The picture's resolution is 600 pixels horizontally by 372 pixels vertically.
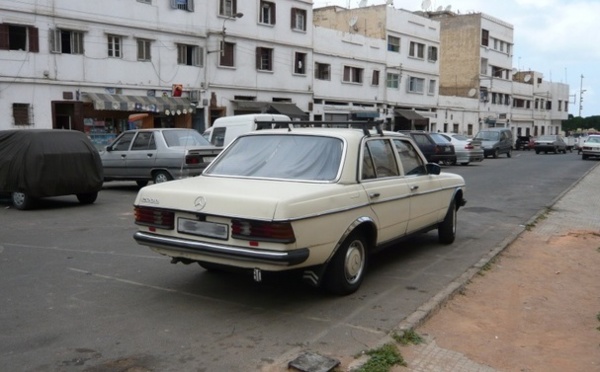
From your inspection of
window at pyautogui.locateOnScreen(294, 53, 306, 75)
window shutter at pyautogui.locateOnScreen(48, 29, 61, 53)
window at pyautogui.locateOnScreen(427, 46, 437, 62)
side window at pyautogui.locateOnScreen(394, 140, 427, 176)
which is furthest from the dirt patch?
window at pyautogui.locateOnScreen(427, 46, 437, 62)

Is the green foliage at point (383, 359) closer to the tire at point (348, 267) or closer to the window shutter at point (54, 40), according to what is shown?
the tire at point (348, 267)

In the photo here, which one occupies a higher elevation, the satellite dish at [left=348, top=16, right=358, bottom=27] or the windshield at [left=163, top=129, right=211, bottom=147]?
the satellite dish at [left=348, top=16, right=358, bottom=27]

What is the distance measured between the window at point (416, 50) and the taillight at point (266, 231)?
4453cm

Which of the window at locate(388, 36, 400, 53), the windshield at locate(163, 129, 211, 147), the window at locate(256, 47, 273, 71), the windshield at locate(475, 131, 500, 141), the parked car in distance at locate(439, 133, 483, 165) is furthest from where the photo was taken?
the window at locate(388, 36, 400, 53)

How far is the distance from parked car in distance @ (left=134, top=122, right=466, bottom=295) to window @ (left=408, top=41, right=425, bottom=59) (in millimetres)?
42440

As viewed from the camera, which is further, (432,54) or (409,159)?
(432,54)

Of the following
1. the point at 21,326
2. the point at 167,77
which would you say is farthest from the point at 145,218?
the point at 167,77

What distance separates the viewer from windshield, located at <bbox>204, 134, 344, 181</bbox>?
5591mm

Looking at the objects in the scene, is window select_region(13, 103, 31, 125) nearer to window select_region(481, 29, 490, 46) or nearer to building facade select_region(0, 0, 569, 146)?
building facade select_region(0, 0, 569, 146)

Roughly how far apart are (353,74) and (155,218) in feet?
121

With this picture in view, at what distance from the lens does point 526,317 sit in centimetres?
524

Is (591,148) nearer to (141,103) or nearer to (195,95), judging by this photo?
(195,95)

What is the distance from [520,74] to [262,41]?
5386cm

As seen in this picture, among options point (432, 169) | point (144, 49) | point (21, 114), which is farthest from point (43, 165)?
point (144, 49)
